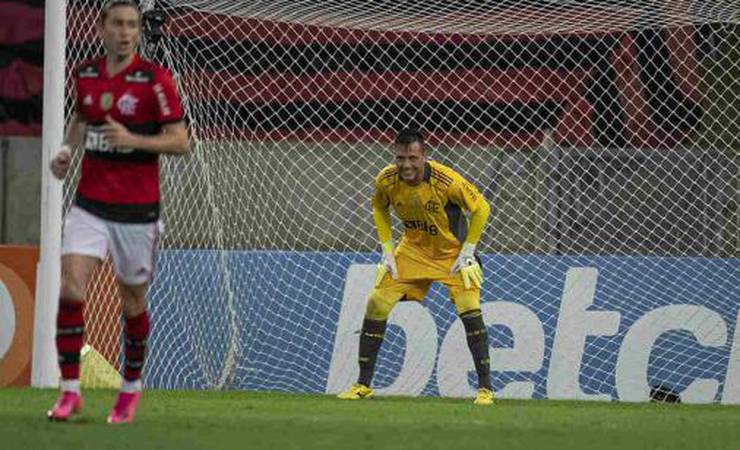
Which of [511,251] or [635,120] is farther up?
[635,120]

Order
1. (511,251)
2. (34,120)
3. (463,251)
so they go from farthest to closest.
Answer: (34,120) → (511,251) → (463,251)

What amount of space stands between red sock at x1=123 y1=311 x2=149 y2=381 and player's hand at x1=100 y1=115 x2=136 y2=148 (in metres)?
0.83

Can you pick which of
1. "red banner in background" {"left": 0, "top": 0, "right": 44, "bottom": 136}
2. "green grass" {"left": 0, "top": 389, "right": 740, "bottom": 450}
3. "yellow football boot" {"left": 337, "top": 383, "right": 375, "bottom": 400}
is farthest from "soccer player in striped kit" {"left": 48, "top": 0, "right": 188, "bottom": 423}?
"red banner in background" {"left": 0, "top": 0, "right": 44, "bottom": 136}

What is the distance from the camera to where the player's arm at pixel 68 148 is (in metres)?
7.08

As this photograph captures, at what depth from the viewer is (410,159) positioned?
35.9 feet

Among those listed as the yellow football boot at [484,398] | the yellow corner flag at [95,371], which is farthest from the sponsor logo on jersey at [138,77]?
the yellow corner flag at [95,371]

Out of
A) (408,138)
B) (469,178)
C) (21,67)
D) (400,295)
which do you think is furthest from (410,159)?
(21,67)

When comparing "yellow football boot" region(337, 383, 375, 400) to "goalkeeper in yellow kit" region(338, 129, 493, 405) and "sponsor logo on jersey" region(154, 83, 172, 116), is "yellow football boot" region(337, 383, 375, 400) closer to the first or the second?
"goalkeeper in yellow kit" region(338, 129, 493, 405)

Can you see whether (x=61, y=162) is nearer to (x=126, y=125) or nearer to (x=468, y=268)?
(x=126, y=125)

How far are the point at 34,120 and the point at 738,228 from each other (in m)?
6.07

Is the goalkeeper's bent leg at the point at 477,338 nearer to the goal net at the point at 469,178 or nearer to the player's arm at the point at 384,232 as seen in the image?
the player's arm at the point at 384,232

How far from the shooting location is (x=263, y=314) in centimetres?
1284

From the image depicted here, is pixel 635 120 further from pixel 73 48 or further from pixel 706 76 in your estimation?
pixel 73 48

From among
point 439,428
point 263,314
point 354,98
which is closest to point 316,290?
point 263,314
